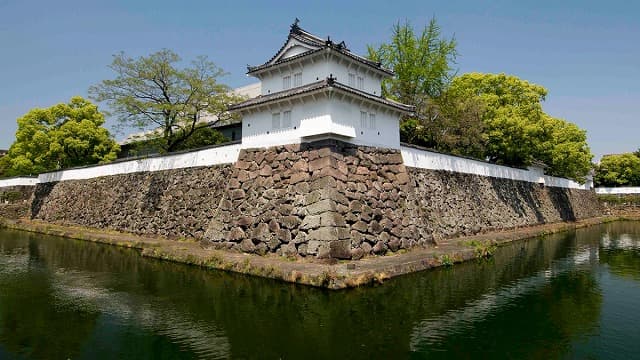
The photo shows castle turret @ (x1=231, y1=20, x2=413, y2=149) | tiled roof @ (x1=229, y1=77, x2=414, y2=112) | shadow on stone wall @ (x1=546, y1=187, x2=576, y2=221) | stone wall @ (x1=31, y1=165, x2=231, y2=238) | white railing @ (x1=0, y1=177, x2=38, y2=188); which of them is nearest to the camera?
tiled roof @ (x1=229, y1=77, x2=414, y2=112)

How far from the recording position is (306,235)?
52.4 feet

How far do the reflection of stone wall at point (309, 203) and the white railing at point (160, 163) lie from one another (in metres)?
0.52

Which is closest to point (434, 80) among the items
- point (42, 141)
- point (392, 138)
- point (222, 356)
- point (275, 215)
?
point (392, 138)

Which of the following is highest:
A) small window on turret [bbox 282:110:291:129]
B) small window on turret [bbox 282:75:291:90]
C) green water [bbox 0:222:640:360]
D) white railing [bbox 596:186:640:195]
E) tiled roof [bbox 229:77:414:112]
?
small window on turret [bbox 282:75:291:90]

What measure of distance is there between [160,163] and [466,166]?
20.9 m

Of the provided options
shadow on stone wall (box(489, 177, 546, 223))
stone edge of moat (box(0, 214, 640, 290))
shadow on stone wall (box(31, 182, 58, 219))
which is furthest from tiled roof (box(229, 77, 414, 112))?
shadow on stone wall (box(31, 182, 58, 219))

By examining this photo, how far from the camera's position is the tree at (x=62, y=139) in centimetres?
3691

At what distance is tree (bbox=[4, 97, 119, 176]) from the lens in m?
36.9

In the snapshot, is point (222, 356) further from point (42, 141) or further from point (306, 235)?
point (42, 141)

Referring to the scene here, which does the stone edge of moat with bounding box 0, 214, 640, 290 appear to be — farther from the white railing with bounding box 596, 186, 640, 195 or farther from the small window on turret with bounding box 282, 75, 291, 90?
the white railing with bounding box 596, 186, 640, 195

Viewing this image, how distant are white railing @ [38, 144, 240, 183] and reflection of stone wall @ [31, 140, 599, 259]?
0.52 metres

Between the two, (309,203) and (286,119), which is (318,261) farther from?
(286,119)

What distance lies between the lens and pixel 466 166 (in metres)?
27.9

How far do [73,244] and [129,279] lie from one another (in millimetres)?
12118
